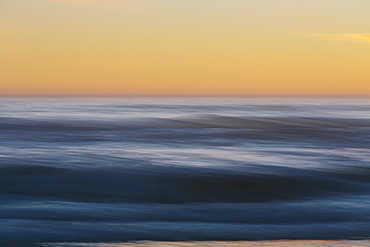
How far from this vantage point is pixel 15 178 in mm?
10039

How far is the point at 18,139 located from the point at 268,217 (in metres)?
13.0

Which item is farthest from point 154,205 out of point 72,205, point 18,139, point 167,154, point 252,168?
point 18,139

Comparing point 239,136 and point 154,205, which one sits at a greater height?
point 239,136

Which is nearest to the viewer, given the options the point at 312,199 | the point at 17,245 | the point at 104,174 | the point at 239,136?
the point at 17,245

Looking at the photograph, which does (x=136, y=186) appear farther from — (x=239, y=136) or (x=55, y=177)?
(x=239, y=136)

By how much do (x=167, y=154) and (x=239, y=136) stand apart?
23.3 feet

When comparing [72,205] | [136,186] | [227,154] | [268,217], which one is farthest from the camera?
[227,154]

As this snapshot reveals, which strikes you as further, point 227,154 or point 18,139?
point 18,139

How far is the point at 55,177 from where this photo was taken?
33.9 ft

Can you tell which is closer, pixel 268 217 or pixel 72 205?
pixel 268 217

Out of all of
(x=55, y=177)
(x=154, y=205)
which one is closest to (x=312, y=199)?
(x=154, y=205)

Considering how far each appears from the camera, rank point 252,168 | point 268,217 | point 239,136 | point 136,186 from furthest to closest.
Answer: point 239,136 → point 252,168 → point 136,186 → point 268,217

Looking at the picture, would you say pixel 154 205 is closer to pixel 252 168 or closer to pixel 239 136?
pixel 252 168

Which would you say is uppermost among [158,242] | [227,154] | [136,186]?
[227,154]
